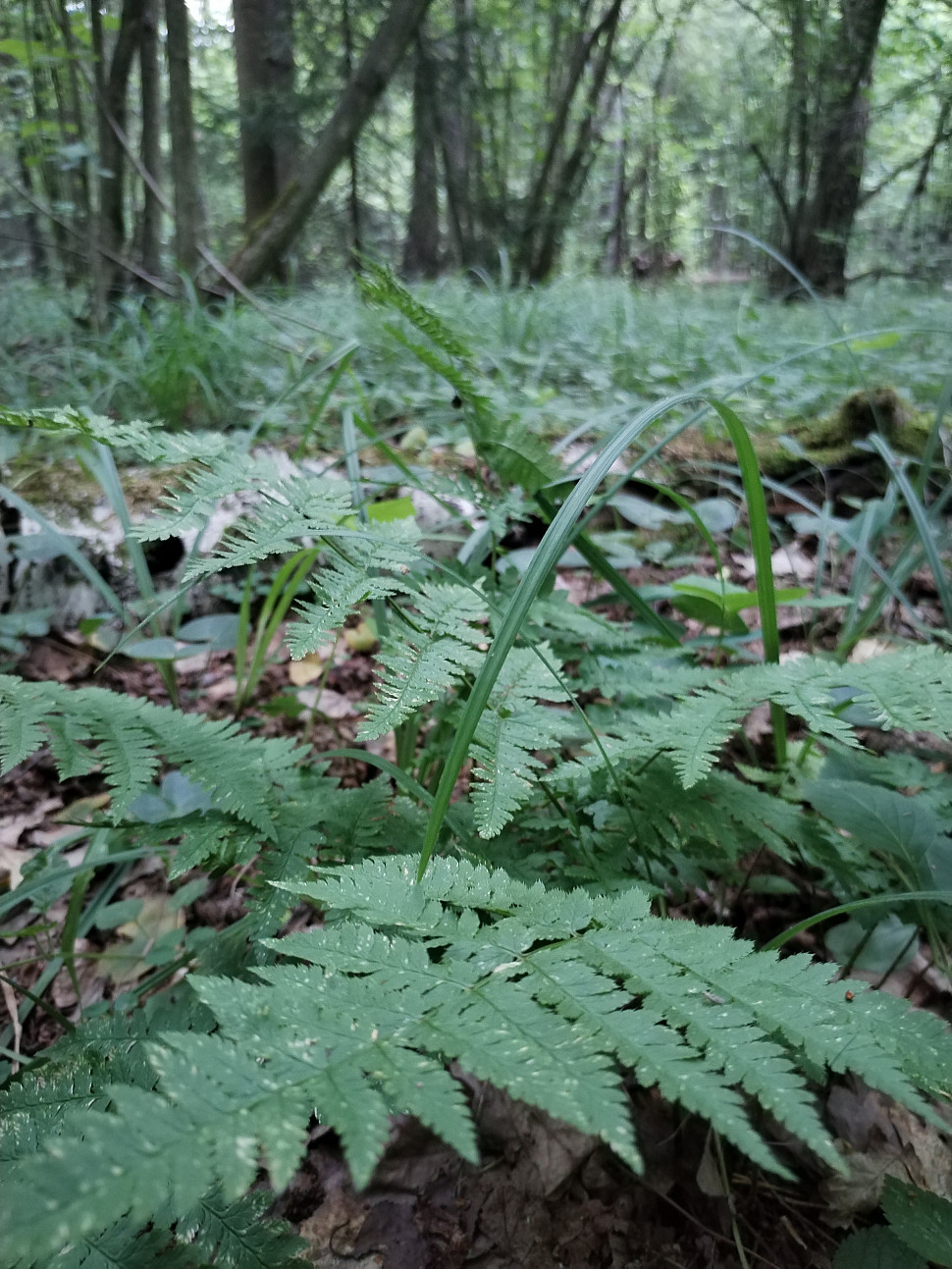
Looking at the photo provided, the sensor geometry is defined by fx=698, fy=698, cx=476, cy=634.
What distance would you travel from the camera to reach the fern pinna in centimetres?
40

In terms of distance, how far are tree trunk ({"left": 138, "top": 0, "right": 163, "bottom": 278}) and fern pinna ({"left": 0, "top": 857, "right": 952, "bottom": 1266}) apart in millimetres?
4591

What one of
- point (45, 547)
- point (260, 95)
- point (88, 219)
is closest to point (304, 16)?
point (260, 95)

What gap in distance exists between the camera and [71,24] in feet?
10.5

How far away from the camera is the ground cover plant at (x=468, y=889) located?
0.46 meters

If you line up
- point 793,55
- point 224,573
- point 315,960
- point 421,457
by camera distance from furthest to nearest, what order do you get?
point 793,55 < point 421,457 < point 224,573 < point 315,960

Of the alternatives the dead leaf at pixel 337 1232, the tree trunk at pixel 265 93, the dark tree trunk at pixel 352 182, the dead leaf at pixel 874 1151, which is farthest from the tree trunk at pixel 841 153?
the dead leaf at pixel 337 1232

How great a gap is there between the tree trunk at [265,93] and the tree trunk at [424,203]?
1307 mm

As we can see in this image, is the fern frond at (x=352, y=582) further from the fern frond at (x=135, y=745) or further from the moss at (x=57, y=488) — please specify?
the moss at (x=57, y=488)

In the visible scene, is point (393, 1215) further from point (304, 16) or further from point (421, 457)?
point (304, 16)

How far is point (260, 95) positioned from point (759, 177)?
28.0ft

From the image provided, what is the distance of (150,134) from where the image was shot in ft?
15.1

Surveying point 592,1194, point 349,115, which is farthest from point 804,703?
point 349,115

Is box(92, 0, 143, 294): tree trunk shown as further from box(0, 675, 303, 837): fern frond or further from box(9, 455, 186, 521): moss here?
box(0, 675, 303, 837): fern frond

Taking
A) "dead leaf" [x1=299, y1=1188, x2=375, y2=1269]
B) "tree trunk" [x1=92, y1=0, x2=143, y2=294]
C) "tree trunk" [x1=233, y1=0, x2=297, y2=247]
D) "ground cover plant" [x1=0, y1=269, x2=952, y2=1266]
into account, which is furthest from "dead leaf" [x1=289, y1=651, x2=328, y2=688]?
"tree trunk" [x1=233, y1=0, x2=297, y2=247]
